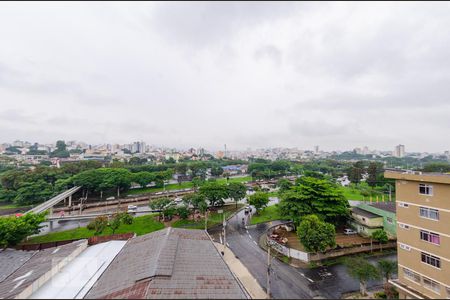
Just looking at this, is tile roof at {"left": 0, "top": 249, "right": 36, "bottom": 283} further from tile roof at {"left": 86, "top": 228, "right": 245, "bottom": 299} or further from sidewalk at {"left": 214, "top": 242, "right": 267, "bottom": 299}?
sidewalk at {"left": 214, "top": 242, "right": 267, "bottom": 299}

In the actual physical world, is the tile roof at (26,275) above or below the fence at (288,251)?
above

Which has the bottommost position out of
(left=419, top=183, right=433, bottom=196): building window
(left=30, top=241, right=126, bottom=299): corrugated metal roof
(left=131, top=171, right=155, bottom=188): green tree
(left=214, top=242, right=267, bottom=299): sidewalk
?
(left=214, top=242, right=267, bottom=299): sidewalk

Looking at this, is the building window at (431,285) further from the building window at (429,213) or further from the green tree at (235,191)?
the green tree at (235,191)

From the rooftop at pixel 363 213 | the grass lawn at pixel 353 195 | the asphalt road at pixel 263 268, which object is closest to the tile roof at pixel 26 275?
the asphalt road at pixel 263 268

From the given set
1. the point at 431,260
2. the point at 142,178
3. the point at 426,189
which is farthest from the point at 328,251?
the point at 142,178

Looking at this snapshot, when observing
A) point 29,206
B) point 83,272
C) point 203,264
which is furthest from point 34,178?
point 203,264

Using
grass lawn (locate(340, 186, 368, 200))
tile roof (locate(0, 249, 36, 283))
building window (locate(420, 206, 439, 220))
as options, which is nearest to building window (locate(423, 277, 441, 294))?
building window (locate(420, 206, 439, 220))

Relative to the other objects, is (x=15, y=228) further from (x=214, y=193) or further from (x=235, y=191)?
(x=235, y=191)
